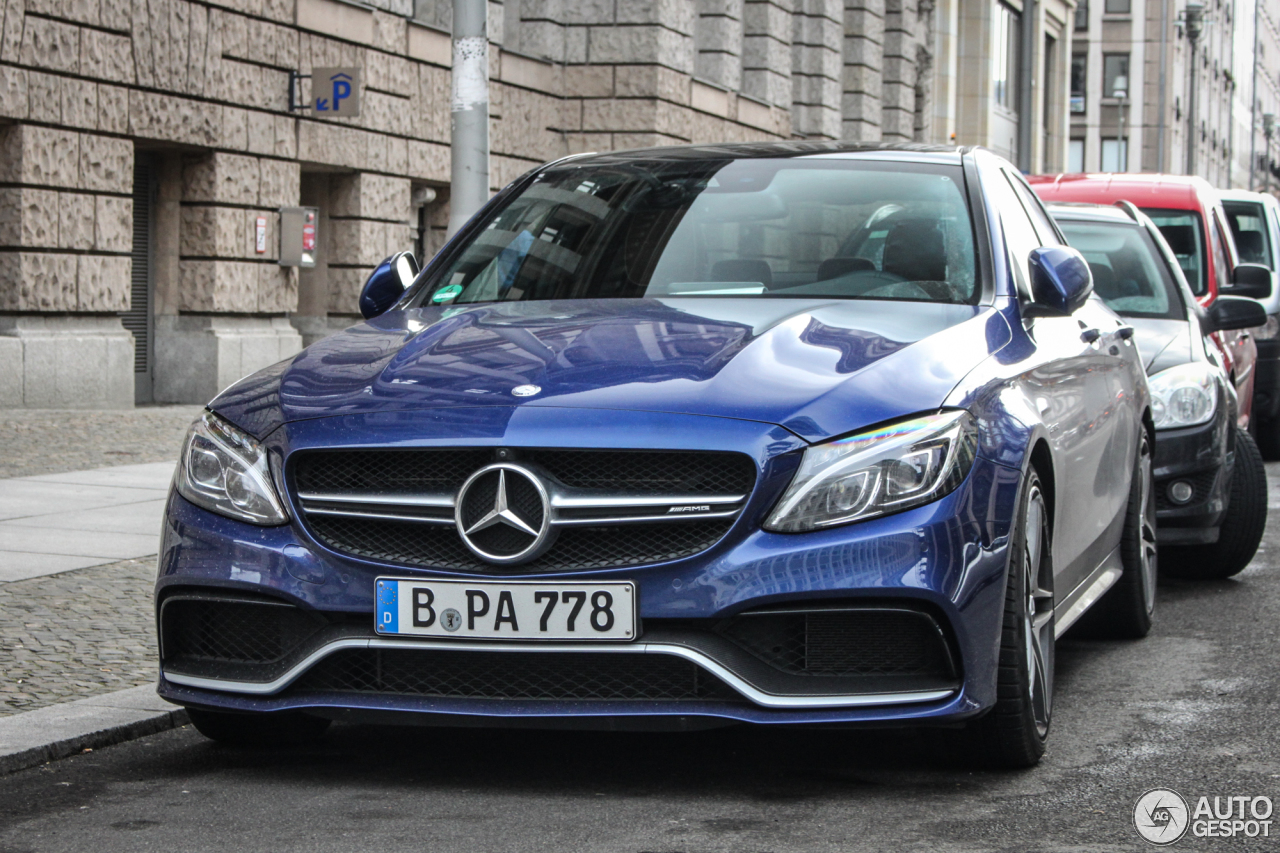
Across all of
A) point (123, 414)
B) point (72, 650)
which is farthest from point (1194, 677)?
point (123, 414)

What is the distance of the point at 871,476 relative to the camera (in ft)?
13.1

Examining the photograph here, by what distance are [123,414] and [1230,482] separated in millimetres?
10422

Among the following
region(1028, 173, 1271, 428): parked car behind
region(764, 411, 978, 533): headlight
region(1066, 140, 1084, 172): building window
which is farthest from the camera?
region(1066, 140, 1084, 172): building window

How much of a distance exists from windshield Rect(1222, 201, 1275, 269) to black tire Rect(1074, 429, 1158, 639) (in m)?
12.5

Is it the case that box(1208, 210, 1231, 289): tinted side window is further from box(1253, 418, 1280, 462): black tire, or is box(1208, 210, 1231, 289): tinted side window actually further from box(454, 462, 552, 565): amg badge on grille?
box(454, 462, 552, 565): amg badge on grille

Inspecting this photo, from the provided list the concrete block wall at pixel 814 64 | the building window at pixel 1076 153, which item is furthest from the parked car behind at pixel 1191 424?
the building window at pixel 1076 153

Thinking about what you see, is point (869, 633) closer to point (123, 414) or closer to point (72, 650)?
point (72, 650)

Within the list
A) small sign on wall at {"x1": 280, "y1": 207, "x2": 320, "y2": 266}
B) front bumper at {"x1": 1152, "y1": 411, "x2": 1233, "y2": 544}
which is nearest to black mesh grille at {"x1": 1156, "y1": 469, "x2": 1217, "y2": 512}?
front bumper at {"x1": 1152, "y1": 411, "x2": 1233, "y2": 544}

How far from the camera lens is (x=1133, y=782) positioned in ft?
14.3

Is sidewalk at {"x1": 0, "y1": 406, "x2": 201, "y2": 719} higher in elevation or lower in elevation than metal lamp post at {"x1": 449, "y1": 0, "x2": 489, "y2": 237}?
lower

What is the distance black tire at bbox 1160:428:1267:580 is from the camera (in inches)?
318

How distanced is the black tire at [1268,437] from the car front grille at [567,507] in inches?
484

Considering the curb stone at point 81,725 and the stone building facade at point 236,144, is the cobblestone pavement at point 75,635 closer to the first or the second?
the curb stone at point 81,725

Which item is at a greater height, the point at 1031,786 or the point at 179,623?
the point at 179,623
